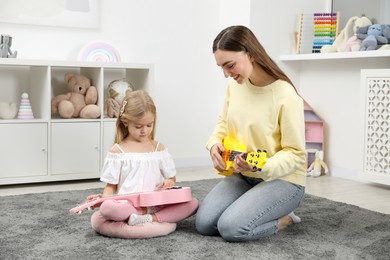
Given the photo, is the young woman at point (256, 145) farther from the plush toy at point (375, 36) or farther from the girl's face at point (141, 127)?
the plush toy at point (375, 36)

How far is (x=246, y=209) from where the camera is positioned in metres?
1.80

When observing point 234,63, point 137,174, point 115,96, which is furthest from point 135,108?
point 115,96

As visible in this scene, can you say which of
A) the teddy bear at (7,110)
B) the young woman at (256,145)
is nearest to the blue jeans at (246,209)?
the young woman at (256,145)

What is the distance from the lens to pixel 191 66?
142 inches

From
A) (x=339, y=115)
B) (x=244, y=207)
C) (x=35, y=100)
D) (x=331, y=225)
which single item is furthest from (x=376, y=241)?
(x=35, y=100)

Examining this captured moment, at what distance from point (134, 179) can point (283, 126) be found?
1.74 ft

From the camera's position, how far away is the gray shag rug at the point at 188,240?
1662 mm

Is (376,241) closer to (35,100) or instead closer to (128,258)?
(128,258)

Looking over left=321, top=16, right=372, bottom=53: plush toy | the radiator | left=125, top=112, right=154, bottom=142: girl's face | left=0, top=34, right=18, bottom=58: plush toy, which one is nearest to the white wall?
left=0, top=34, right=18, bottom=58: plush toy

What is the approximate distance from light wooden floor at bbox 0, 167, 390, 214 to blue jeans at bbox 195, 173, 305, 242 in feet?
2.29

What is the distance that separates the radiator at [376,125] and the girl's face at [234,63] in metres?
1.29

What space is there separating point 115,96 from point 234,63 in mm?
1389

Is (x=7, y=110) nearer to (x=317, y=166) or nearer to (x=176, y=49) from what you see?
(x=176, y=49)

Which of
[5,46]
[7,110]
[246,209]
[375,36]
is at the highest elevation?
[375,36]
